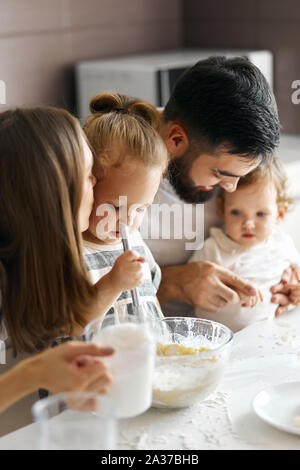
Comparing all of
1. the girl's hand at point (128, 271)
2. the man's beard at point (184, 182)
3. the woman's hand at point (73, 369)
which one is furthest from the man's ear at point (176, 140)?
the woman's hand at point (73, 369)

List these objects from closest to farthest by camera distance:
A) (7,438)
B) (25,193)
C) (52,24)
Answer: (7,438) < (25,193) < (52,24)

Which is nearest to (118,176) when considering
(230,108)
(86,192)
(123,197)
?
(123,197)

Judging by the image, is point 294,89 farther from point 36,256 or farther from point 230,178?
point 36,256

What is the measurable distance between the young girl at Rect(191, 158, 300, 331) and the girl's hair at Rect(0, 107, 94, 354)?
74 centimetres

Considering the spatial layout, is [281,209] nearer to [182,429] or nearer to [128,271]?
[128,271]

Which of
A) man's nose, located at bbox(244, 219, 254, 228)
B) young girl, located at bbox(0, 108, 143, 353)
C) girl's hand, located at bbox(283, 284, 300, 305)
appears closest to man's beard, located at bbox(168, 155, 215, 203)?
man's nose, located at bbox(244, 219, 254, 228)

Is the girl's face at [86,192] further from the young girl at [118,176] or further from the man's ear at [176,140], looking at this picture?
the man's ear at [176,140]

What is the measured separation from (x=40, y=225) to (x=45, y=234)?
0.06 feet

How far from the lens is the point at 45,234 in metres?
1.14

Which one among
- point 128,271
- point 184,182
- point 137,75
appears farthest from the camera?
point 137,75

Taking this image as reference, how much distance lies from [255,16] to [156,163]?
1.91 metres

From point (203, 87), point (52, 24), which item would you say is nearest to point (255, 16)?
point (52, 24)

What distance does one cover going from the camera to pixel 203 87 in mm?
1554

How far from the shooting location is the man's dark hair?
148 cm
